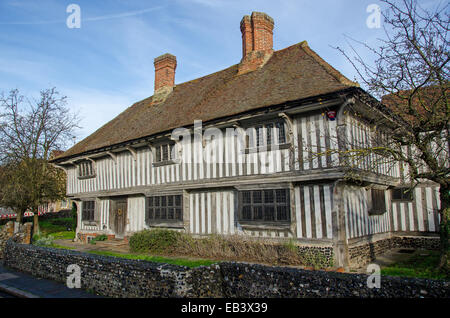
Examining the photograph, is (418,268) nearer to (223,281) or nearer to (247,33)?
(223,281)

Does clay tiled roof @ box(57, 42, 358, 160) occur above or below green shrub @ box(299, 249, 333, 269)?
above

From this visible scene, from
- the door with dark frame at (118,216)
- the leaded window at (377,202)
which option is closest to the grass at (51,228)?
the door with dark frame at (118,216)

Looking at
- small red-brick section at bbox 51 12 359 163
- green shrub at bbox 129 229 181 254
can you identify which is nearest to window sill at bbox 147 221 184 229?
green shrub at bbox 129 229 181 254

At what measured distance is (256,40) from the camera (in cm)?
1362

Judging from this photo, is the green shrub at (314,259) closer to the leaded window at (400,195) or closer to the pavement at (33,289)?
the pavement at (33,289)

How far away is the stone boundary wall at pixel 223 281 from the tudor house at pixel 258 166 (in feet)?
11.3

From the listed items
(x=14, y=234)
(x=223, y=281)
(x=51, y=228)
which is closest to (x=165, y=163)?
(x=14, y=234)

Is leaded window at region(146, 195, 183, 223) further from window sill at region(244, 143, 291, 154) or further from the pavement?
the pavement

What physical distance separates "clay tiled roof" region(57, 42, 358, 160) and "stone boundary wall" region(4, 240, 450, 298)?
17.9 ft

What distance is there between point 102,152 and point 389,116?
493 inches

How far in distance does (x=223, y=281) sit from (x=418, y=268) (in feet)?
18.8

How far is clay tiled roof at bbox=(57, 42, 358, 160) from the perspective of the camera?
32.0 ft

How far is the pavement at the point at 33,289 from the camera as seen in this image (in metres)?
6.94
